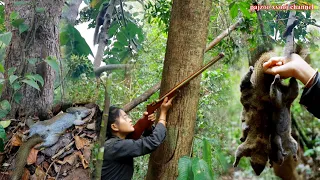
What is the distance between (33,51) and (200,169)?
1169 mm

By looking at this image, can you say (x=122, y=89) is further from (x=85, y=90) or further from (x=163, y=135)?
(x=163, y=135)

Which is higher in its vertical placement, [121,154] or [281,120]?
[281,120]

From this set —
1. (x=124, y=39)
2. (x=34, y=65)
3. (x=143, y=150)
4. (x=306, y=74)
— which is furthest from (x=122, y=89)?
(x=306, y=74)

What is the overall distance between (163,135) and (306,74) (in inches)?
28.7

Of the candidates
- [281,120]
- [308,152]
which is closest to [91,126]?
[281,120]

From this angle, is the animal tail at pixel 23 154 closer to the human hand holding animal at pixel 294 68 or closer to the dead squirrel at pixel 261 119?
the dead squirrel at pixel 261 119

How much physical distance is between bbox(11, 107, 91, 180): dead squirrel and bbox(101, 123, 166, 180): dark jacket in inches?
9.3

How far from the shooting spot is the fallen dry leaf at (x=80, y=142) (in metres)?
1.67

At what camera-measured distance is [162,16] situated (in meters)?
2.68

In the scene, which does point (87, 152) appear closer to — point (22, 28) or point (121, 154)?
point (121, 154)

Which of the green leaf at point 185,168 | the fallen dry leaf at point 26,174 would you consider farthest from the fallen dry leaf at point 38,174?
the green leaf at point 185,168

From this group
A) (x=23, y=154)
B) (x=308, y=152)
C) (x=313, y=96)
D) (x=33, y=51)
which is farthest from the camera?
(x=308, y=152)

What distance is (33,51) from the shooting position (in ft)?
6.16

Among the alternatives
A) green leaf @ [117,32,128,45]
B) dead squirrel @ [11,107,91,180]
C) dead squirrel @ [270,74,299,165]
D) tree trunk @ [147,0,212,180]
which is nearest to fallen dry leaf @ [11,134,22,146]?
dead squirrel @ [11,107,91,180]
